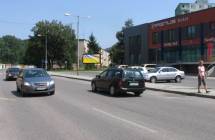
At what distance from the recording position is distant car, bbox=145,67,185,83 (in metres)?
40.2

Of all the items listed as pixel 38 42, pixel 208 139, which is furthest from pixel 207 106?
pixel 38 42

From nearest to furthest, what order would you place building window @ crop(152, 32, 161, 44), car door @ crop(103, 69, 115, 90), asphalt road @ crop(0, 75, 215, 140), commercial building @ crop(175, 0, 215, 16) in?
asphalt road @ crop(0, 75, 215, 140) < car door @ crop(103, 69, 115, 90) < building window @ crop(152, 32, 161, 44) < commercial building @ crop(175, 0, 215, 16)

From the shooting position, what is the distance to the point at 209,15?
228 feet

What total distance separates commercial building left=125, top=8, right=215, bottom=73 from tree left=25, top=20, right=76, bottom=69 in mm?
20449

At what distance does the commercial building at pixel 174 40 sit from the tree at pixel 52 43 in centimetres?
2045

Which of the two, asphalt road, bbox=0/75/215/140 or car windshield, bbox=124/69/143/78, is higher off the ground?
car windshield, bbox=124/69/143/78

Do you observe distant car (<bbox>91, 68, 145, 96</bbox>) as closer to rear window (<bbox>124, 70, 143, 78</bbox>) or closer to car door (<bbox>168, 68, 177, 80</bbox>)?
rear window (<bbox>124, 70, 143, 78</bbox>)

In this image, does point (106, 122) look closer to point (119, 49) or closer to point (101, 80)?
point (101, 80)

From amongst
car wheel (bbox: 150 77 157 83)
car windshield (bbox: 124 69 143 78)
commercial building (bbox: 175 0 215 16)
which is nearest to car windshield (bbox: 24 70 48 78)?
car windshield (bbox: 124 69 143 78)

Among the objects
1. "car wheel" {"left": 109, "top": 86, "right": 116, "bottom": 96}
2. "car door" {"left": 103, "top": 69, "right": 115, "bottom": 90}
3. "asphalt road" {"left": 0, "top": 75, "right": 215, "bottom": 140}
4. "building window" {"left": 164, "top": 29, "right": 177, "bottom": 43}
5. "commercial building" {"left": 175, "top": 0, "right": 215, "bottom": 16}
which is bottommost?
"asphalt road" {"left": 0, "top": 75, "right": 215, "bottom": 140}

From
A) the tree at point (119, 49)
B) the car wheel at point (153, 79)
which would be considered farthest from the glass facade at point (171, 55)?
the tree at point (119, 49)

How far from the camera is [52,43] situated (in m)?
114

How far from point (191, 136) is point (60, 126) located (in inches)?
140

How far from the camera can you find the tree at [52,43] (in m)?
113
